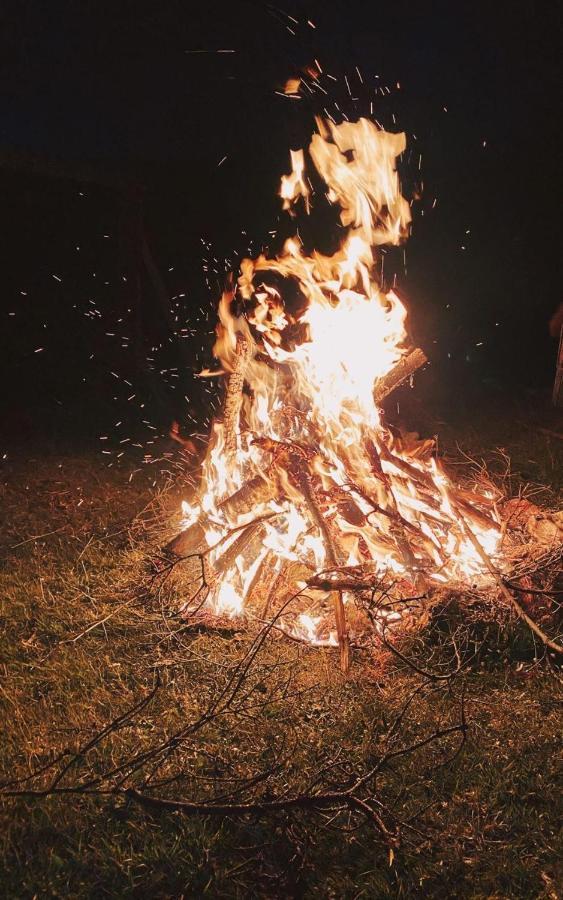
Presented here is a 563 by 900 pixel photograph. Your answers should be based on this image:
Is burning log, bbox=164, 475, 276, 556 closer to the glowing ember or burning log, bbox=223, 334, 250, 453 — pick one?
the glowing ember

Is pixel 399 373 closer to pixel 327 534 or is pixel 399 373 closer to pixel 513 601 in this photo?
pixel 327 534

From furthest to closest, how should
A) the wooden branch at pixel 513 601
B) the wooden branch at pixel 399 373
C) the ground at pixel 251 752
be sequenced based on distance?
the wooden branch at pixel 399 373 → the wooden branch at pixel 513 601 → the ground at pixel 251 752

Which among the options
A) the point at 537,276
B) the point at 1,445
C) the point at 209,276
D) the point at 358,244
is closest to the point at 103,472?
the point at 1,445

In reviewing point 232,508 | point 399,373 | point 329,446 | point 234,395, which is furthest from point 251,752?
point 399,373

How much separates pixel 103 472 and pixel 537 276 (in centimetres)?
888

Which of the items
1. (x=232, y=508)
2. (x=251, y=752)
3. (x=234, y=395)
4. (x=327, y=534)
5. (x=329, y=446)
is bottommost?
(x=251, y=752)

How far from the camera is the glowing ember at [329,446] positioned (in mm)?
3914

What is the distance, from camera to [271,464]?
409 cm

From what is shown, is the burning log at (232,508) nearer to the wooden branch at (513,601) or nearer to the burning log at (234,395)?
the burning log at (234,395)

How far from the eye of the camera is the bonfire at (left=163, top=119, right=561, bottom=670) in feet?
12.6

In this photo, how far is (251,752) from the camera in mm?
2930

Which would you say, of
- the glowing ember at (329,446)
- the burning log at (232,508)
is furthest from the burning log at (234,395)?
the burning log at (232,508)

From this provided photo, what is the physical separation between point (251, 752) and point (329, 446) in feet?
5.67

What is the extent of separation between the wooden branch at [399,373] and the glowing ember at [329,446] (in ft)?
0.18
